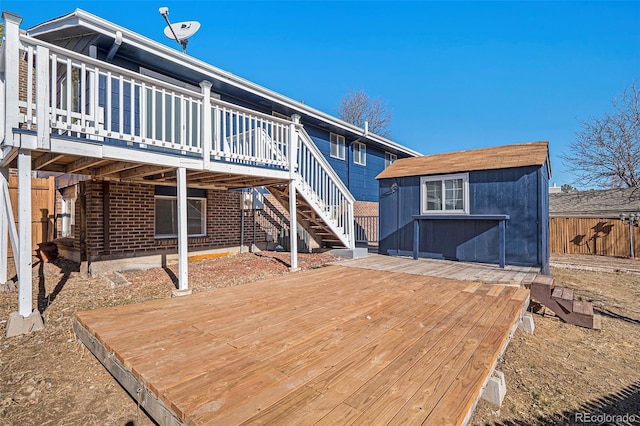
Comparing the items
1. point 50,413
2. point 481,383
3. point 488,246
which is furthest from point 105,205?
point 488,246

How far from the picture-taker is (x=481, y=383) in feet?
6.41

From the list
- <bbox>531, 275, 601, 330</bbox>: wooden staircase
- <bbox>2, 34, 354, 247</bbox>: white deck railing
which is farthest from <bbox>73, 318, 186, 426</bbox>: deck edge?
<bbox>531, 275, 601, 330</bbox>: wooden staircase

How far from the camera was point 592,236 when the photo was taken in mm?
12906

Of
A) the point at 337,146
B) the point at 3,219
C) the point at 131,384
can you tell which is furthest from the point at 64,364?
the point at 337,146

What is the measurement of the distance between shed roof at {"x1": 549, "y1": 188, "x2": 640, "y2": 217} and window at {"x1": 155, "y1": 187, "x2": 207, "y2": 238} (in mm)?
21341

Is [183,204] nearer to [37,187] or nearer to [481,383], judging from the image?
[481,383]

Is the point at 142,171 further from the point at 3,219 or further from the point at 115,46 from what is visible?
the point at 115,46

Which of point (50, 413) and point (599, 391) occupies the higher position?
point (50, 413)

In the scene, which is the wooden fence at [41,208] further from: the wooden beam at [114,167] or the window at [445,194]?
the window at [445,194]

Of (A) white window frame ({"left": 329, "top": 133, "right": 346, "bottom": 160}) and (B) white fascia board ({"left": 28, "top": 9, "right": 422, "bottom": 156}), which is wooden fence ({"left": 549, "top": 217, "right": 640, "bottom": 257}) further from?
(B) white fascia board ({"left": 28, "top": 9, "right": 422, "bottom": 156})

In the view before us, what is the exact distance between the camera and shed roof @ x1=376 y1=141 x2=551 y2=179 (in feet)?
22.2

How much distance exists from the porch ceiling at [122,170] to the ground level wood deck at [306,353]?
89.5 inches

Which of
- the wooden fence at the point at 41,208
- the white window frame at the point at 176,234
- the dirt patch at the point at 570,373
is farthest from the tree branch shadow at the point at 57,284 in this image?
the dirt patch at the point at 570,373

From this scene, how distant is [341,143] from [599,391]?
11.6 metres
